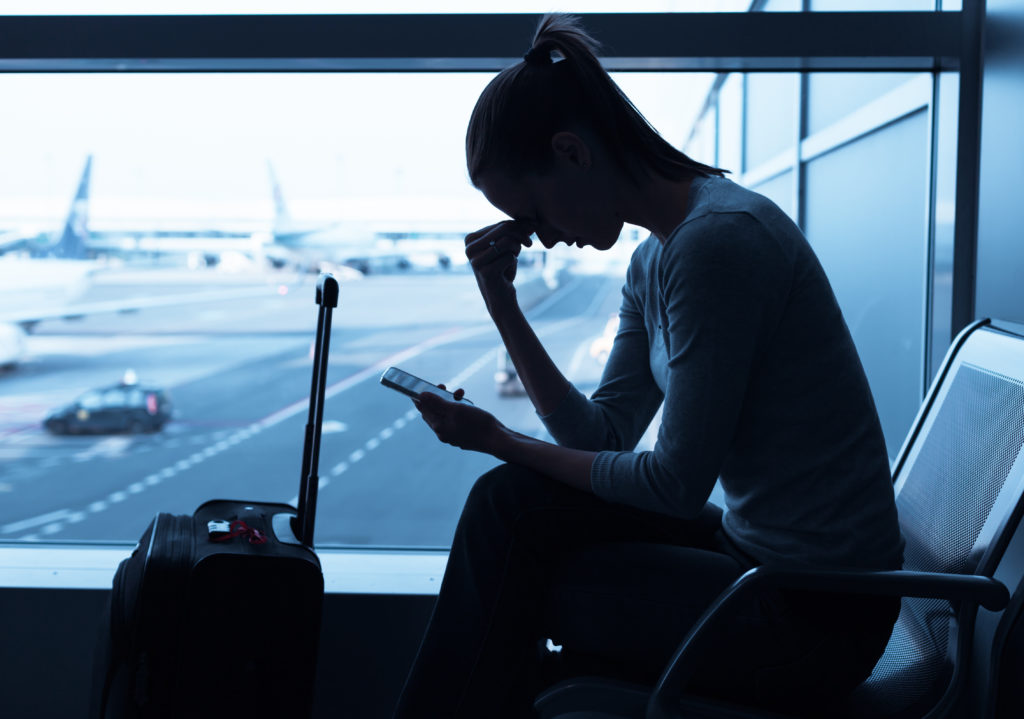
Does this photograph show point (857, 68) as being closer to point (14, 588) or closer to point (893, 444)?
point (893, 444)

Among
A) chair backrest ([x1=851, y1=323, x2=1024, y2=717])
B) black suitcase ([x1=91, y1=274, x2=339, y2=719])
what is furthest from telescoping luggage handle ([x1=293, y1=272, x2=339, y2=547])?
chair backrest ([x1=851, y1=323, x2=1024, y2=717])

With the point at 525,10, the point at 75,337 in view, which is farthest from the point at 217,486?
the point at 525,10

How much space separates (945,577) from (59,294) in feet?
20.7

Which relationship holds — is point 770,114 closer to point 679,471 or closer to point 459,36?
point 459,36

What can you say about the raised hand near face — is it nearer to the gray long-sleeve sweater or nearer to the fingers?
the fingers

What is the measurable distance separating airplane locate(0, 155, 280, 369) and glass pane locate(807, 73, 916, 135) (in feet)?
8.15

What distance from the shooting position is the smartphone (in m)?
1.09

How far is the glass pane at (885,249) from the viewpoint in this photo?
1778 mm

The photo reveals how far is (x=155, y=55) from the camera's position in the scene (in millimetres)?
1535

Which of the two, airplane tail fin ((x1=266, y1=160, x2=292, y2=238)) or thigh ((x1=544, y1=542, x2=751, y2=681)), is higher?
airplane tail fin ((x1=266, y1=160, x2=292, y2=238))

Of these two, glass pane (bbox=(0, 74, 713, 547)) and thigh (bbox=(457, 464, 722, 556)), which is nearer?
thigh (bbox=(457, 464, 722, 556))

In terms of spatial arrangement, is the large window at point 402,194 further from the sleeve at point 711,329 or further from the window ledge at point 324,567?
the sleeve at point 711,329

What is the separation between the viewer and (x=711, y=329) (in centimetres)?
81

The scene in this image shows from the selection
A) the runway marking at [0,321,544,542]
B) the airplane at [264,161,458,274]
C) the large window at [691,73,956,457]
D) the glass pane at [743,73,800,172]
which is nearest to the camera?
the large window at [691,73,956,457]
